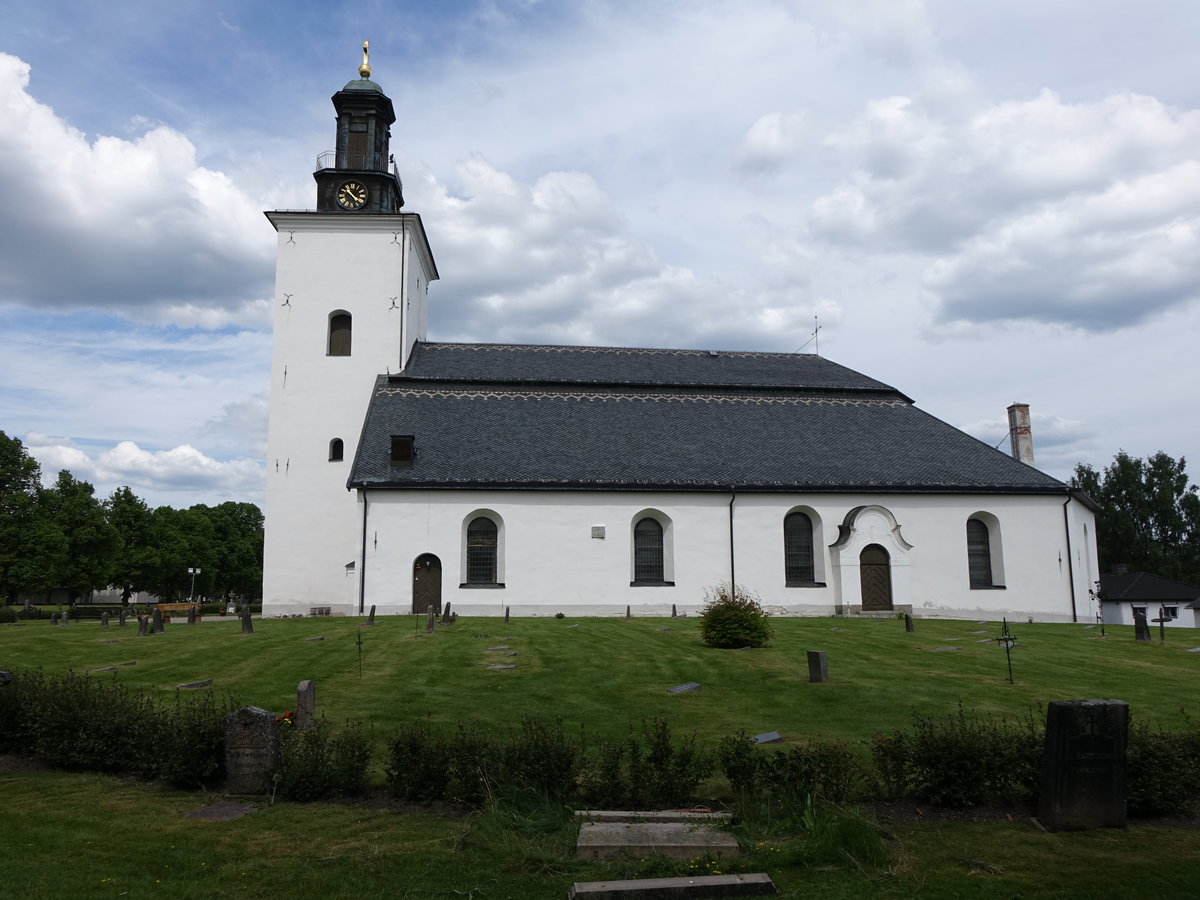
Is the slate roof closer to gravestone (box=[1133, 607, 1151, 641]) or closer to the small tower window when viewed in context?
gravestone (box=[1133, 607, 1151, 641])

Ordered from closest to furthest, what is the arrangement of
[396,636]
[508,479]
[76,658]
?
[76,658] < [396,636] < [508,479]

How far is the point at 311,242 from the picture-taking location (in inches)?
1437

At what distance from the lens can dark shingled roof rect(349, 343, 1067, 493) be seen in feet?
→ 103

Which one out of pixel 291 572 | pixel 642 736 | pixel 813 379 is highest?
pixel 813 379

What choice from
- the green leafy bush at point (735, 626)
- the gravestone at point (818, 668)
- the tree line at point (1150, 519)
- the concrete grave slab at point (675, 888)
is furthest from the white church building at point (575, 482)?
the tree line at point (1150, 519)

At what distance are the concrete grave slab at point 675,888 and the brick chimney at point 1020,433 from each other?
116 feet

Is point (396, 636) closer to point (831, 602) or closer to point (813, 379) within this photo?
point (831, 602)

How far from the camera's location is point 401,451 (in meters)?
30.5

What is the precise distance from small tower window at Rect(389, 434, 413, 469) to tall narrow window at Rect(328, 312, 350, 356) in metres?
7.52

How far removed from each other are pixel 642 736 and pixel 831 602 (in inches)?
818

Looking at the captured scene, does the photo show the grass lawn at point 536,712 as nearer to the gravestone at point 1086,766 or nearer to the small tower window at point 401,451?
the gravestone at point 1086,766

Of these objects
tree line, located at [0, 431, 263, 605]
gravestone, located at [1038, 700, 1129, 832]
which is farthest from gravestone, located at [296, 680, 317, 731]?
tree line, located at [0, 431, 263, 605]

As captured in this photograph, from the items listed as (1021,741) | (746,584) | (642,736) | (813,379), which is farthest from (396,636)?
(813,379)

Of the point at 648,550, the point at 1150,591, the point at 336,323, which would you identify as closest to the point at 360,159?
the point at 336,323
